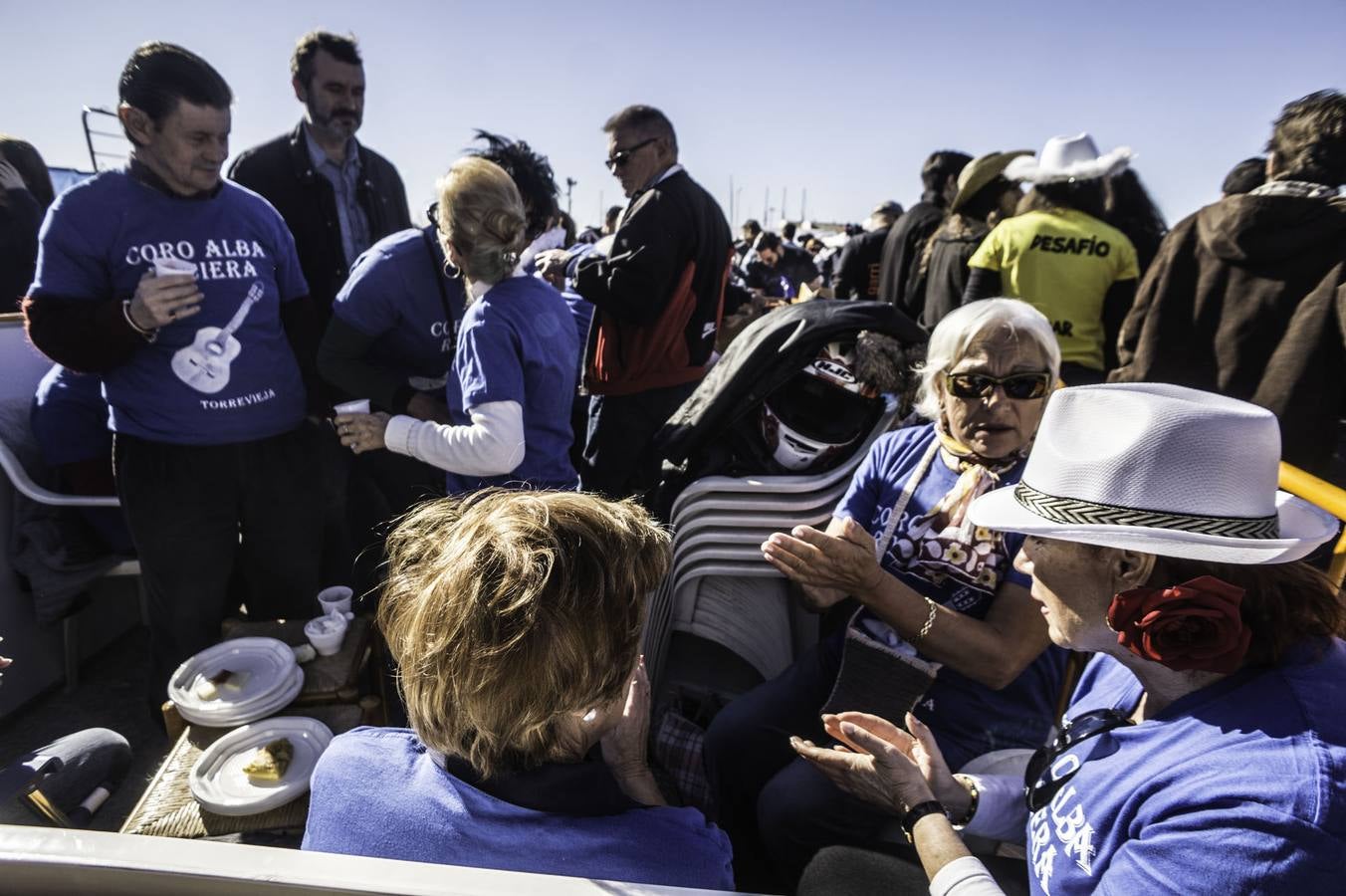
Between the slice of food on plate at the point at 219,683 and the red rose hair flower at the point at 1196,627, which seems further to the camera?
→ the slice of food on plate at the point at 219,683

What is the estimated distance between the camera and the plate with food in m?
1.67

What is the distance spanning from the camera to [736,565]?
103 inches

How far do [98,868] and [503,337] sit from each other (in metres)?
1.55

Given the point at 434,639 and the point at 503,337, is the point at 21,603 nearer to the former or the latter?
the point at 503,337

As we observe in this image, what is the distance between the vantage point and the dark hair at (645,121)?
3.63 meters

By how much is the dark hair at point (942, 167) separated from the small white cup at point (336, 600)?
16.7ft

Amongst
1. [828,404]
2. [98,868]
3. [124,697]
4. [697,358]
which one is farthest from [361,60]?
[98,868]

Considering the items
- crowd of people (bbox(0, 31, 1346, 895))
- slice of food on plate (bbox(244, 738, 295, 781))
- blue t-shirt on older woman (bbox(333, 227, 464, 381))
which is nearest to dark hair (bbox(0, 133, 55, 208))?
crowd of people (bbox(0, 31, 1346, 895))

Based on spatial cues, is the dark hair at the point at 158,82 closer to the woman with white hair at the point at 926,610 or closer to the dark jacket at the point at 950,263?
the woman with white hair at the point at 926,610

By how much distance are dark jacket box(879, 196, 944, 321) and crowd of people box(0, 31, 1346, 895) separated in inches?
27.4

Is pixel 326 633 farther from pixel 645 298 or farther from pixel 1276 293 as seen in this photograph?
pixel 1276 293

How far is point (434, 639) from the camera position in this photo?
1.11 m

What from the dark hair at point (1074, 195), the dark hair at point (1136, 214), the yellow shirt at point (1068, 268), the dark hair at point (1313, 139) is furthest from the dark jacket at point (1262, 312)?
the dark hair at point (1136, 214)

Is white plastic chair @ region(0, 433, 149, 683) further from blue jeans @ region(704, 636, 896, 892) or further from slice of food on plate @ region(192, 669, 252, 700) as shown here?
blue jeans @ region(704, 636, 896, 892)
